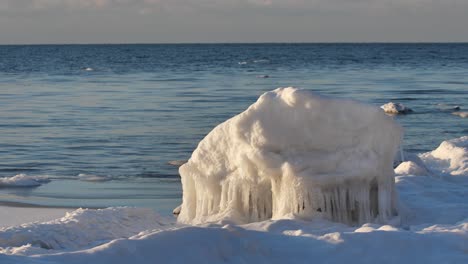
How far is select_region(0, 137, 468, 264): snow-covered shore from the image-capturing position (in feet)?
22.2

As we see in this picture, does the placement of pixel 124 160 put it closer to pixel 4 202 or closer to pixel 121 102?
pixel 4 202

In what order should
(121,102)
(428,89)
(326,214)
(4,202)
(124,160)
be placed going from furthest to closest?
1. (428,89)
2. (121,102)
3. (124,160)
4. (4,202)
5. (326,214)

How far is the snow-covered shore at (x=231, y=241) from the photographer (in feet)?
22.2

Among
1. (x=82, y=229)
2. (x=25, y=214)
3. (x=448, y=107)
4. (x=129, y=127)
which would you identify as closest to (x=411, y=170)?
(x=25, y=214)

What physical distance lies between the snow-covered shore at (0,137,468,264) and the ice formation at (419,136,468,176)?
11.6 ft

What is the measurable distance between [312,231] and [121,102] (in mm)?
25215

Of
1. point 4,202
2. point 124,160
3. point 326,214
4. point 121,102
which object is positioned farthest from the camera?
point 121,102

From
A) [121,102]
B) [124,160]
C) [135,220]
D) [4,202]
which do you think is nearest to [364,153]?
[135,220]

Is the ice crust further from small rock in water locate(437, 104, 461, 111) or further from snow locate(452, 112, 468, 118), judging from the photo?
small rock in water locate(437, 104, 461, 111)

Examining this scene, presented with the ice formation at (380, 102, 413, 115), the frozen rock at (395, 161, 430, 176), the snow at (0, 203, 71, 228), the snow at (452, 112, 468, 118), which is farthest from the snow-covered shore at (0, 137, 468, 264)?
the snow at (452, 112, 468, 118)

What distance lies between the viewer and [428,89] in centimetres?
4197

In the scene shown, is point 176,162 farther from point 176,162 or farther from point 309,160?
point 309,160

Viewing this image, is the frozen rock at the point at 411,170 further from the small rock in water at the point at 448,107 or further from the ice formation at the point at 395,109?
the small rock in water at the point at 448,107

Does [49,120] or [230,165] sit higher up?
[230,165]
